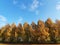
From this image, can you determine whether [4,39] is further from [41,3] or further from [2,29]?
[41,3]

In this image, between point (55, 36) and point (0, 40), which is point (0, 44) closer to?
point (0, 40)

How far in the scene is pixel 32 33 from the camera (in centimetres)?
1534

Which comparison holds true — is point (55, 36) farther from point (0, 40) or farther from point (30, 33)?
point (0, 40)

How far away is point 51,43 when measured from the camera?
15.3 metres

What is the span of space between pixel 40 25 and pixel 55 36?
4.37ft

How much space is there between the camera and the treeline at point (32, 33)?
15.3 meters

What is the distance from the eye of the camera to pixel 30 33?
15336 mm

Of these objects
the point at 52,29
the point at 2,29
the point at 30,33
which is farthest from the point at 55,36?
the point at 2,29

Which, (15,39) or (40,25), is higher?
(40,25)

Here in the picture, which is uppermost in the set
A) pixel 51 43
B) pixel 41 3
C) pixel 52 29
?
pixel 41 3

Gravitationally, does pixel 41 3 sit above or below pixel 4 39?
above

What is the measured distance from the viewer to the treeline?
1526 cm

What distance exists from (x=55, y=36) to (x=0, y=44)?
3.92 metres

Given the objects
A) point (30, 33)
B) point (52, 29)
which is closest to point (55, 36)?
point (52, 29)
